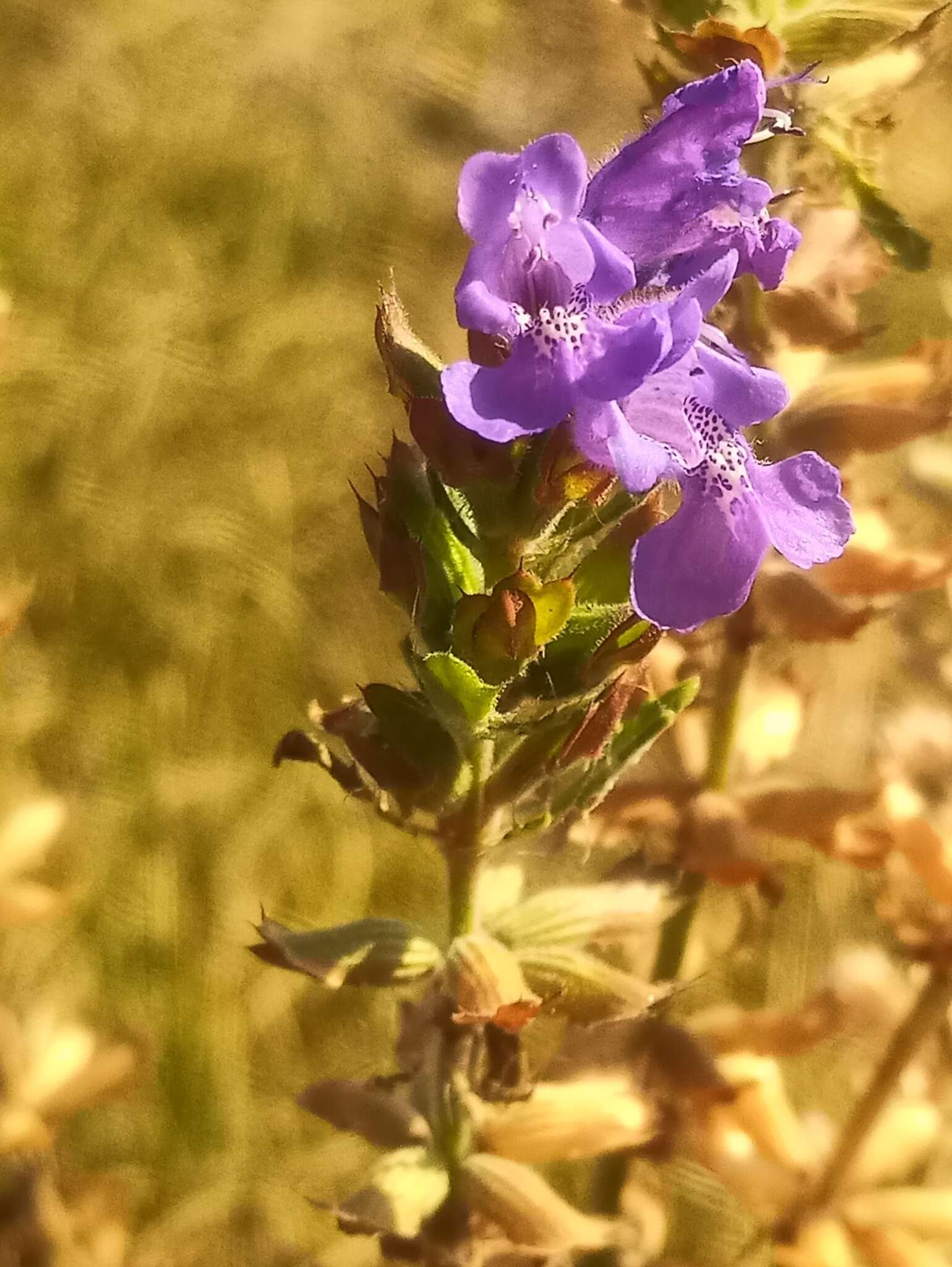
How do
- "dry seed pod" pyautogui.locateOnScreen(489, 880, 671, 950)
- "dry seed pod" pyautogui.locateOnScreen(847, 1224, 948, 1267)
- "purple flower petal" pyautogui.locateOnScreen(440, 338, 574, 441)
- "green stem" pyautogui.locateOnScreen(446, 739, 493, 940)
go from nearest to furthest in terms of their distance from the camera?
"purple flower petal" pyautogui.locateOnScreen(440, 338, 574, 441) → "green stem" pyautogui.locateOnScreen(446, 739, 493, 940) → "dry seed pod" pyautogui.locateOnScreen(489, 880, 671, 950) → "dry seed pod" pyautogui.locateOnScreen(847, 1224, 948, 1267)

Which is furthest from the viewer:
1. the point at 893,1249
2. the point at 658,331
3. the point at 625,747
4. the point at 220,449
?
the point at 220,449

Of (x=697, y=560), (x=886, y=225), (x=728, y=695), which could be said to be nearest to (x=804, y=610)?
(x=728, y=695)

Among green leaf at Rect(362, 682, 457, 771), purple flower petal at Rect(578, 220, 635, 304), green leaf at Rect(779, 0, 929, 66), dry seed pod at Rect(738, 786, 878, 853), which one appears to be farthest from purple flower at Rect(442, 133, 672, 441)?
dry seed pod at Rect(738, 786, 878, 853)

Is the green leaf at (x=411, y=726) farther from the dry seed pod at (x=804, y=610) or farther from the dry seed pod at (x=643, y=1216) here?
the dry seed pod at (x=643, y=1216)

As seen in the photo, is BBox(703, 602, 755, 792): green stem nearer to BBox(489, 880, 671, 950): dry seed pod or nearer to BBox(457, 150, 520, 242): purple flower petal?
BBox(489, 880, 671, 950): dry seed pod

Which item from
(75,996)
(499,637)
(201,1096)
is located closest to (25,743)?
(75,996)

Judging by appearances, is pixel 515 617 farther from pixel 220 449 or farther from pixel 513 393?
pixel 220 449

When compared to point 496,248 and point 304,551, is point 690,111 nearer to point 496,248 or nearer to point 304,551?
point 496,248
